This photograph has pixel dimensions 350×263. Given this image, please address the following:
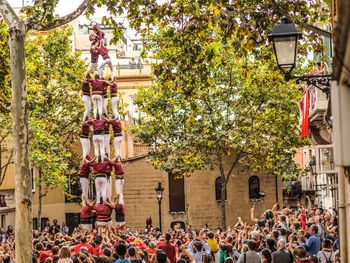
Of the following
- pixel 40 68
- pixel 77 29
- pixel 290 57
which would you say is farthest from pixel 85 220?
pixel 77 29

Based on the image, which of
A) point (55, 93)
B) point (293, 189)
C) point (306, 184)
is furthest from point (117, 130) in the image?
point (306, 184)

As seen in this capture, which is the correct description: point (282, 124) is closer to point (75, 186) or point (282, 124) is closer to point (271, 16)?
point (75, 186)

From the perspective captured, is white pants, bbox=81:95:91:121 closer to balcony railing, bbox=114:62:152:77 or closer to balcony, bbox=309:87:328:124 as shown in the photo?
balcony, bbox=309:87:328:124

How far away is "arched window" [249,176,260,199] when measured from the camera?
2024 inches

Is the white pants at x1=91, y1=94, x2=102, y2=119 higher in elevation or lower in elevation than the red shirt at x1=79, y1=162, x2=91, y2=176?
higher

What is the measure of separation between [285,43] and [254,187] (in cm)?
4061

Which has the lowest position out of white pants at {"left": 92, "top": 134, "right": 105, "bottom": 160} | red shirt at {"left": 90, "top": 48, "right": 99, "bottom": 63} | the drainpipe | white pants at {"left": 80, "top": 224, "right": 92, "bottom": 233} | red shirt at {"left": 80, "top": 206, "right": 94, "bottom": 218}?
white pants at {"left": 80, "top": 224, "right": 92, "bottom": 233}

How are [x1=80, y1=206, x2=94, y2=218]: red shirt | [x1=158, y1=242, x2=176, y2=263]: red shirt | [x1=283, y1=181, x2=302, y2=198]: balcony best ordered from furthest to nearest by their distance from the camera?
[x1=283, y1=181, x2=302, y2=198]: balcony → [x1=80, y1=206, x2=94, y2=218]: red shirt → [x1=158, y1=242, x2=176, y2=263]: red shirt

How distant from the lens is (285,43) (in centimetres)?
1140

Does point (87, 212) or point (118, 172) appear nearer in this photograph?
point (87, 212)

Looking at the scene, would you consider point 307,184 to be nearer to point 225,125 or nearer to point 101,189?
point 225,125

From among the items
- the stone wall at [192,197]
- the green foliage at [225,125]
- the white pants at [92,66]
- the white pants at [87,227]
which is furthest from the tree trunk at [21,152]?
the stone wall at [192,197]

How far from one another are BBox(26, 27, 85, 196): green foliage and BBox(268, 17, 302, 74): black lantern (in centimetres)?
3141

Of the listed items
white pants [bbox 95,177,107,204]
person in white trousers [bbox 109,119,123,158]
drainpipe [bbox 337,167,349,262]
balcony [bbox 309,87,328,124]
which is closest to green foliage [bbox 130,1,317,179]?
person in white trousers [bbox 109,119,123,158]
